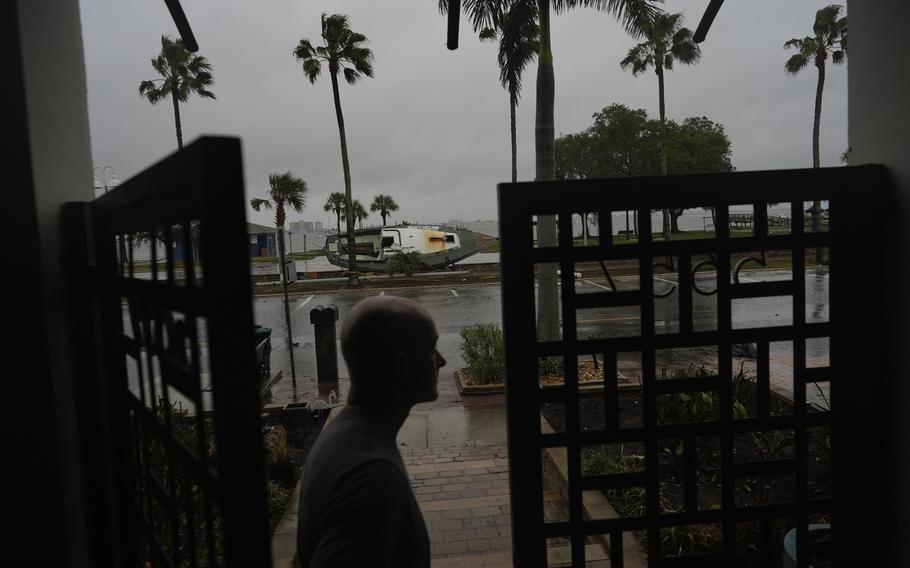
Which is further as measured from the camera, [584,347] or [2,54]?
[584,347]

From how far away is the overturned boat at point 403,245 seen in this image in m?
34.2

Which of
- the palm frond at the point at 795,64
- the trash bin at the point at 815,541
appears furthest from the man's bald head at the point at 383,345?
the palm frond at the point at 795,64

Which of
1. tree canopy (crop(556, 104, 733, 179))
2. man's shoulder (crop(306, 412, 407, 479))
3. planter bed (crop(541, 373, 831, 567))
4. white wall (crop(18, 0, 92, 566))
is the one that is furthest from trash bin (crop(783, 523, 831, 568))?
tree canopy (crop(556, 104, 733, 179))

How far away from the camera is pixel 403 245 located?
113 feet

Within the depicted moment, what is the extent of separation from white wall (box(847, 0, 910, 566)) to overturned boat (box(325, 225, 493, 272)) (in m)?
31.2

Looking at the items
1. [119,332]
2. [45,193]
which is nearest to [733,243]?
[119,332]

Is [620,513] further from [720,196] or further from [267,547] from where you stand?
[267,547]

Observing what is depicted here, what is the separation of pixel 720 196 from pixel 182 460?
6.10 ft

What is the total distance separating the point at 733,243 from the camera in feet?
7.55

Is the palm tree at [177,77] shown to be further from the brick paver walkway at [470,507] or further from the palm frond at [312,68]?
the brick paver walkway at [470,507]

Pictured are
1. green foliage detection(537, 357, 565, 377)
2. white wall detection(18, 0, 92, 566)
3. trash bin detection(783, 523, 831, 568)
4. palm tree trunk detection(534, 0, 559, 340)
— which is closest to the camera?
white wall detection(18, 0, 92, 566)

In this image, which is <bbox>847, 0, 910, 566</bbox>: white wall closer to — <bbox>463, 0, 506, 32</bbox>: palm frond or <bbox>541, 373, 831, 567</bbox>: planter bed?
<bbox>541, 373, 831, 567</bbox>: planter bed

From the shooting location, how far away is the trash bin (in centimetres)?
273

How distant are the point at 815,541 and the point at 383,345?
103 inches
